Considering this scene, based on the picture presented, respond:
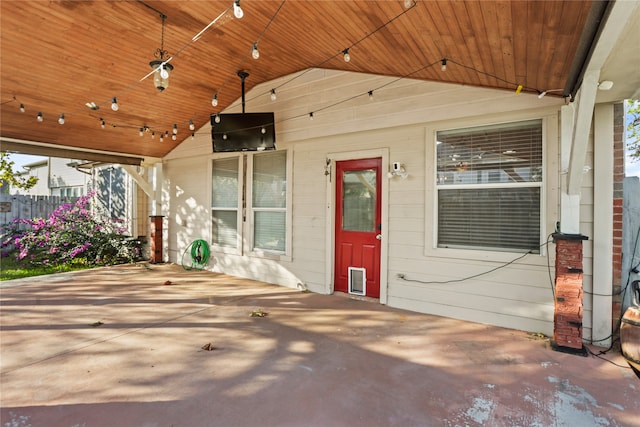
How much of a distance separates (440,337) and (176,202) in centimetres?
621

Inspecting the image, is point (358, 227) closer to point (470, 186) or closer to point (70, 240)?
point (470, 186)

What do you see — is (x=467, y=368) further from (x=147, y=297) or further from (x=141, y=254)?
(x=141, y=254)

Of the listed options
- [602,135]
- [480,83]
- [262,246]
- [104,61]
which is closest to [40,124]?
[104,61]

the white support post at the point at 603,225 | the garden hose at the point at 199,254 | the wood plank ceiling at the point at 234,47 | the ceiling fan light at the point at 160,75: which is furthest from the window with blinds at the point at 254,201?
the white support post at the point at 603,225

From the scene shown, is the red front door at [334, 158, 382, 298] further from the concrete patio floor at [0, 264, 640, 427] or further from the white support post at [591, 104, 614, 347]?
the white support post at [591, 104, 614, 347]

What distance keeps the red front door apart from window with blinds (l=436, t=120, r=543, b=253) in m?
0.90

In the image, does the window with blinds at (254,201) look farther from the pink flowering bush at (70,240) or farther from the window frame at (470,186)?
the pink flowering bush at (70,240)

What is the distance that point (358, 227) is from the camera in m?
4.63

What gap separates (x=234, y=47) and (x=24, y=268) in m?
6.28

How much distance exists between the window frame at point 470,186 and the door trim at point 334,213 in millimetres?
543

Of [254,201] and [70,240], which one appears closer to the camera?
[254,201]

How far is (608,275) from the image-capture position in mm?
2969

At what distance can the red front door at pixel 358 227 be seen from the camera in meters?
4.45

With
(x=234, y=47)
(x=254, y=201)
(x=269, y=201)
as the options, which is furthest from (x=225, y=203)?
(x=234, y=47)
